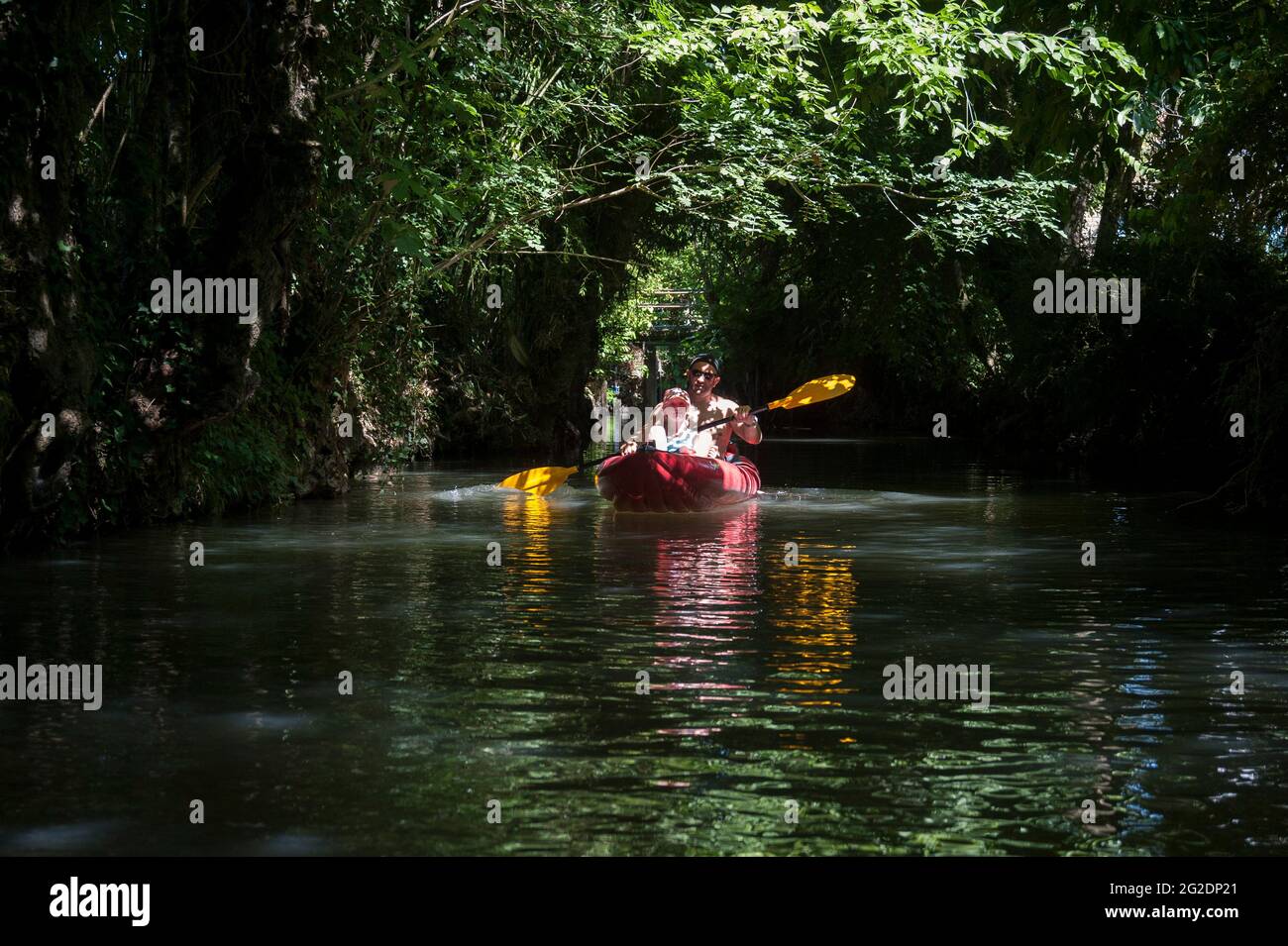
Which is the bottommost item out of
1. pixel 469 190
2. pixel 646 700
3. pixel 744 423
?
pixel 646 700

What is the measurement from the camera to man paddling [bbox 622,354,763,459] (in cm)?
1934

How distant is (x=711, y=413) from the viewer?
19906 millimetres

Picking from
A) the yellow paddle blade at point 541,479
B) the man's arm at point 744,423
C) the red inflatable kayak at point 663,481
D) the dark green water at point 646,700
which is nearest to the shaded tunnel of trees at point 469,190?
the dark green water at point 646,700

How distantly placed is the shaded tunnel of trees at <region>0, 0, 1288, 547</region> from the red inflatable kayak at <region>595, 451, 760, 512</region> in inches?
142

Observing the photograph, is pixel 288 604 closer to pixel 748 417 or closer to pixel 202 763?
pixel 202 763

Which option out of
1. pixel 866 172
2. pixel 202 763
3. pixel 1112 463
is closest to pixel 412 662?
pixel 202 763

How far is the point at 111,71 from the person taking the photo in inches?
581

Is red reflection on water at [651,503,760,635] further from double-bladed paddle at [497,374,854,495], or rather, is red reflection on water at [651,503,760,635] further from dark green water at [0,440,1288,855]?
double-bladed paddle at [497,374,854,495]

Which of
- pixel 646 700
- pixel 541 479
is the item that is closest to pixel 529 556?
pixel 541 479

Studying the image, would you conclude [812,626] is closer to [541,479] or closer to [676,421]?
[541,479]

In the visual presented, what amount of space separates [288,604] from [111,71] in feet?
23.7

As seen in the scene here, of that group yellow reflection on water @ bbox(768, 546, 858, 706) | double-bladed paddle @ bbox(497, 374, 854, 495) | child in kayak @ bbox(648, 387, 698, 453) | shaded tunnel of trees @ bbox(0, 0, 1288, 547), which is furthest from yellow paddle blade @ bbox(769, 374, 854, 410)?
yellow reflection on water @ bbox(768, 546, 858, 706)

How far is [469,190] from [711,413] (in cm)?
438

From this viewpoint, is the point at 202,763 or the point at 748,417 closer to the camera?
the point at 202,763
